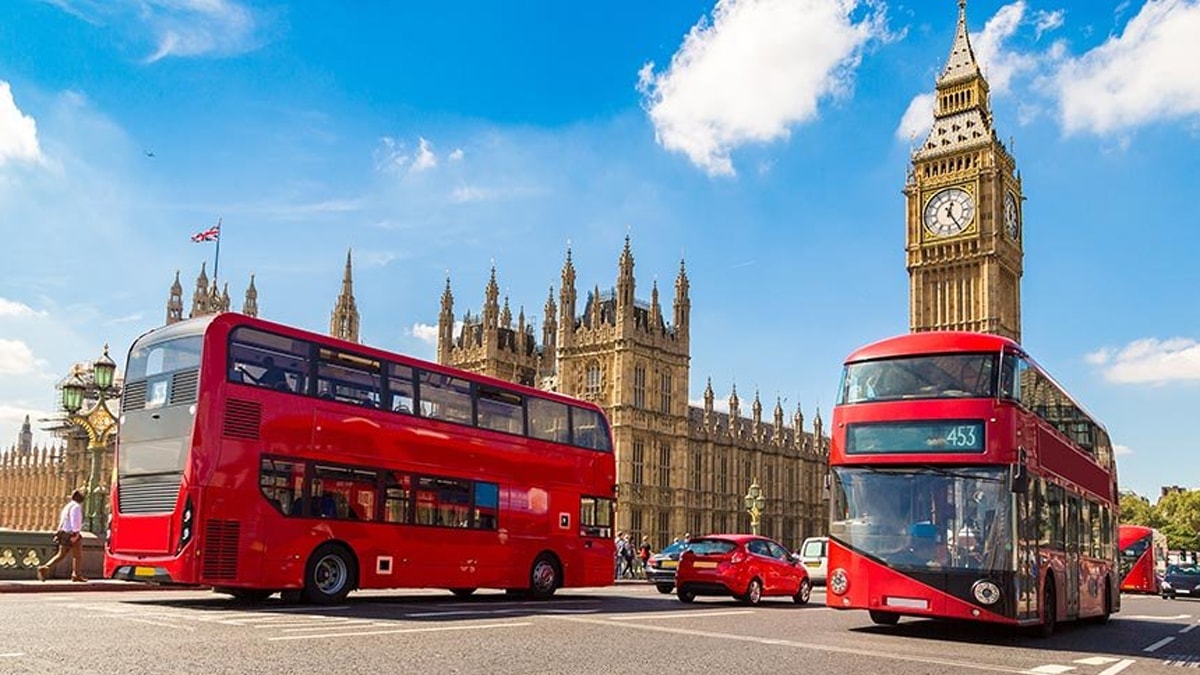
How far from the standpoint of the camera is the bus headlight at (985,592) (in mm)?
13148

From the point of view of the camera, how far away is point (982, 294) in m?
67.9

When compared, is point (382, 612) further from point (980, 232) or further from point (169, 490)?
point (980, 232)

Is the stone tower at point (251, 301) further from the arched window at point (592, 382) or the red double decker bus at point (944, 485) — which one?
the red double decker bus at point (944, 485)

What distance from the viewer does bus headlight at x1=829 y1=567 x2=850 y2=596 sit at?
1406 centimetres

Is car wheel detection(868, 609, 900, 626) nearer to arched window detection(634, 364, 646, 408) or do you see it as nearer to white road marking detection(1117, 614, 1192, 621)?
white road marking detection(1117, 614, 1192, 621)

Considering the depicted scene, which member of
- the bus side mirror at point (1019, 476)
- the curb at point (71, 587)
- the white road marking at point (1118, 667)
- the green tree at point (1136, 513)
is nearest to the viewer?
the white road marking at point (1118, 667)

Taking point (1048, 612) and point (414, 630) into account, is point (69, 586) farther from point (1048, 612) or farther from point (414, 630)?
point (1048, 612)

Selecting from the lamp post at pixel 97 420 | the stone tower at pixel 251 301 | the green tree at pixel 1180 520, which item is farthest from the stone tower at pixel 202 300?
the green tree at pixel 1180 520

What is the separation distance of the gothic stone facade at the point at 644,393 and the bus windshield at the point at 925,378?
→ 38.7 metres

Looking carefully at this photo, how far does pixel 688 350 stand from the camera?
5822cm

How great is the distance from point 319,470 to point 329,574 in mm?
1627

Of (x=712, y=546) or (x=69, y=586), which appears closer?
(x=69, y=586)

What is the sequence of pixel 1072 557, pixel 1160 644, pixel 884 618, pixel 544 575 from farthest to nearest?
pixel 544 575 < pixel 1072 557 < pixel 884 618 < pixel 1160 644

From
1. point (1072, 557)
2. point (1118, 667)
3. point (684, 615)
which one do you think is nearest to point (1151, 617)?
point (1072, 557)
